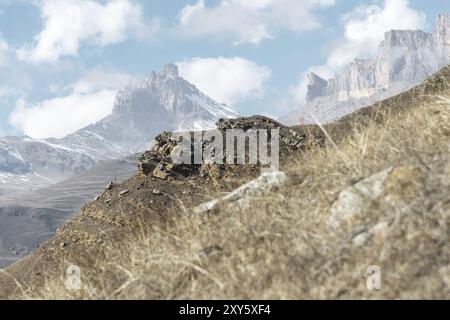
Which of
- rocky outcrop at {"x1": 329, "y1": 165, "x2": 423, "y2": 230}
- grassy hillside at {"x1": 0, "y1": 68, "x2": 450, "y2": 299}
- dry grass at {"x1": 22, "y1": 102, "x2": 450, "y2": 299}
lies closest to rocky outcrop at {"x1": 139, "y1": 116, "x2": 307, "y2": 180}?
grassy hillside at {"x1": 0, "y1": 68, "x2": 450, "y2": 299}

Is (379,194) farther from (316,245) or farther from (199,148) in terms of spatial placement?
(199,148)

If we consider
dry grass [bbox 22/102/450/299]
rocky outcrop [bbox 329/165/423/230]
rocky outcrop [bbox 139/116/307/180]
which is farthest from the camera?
rocky outcrop [bbox 139/116/307/180]

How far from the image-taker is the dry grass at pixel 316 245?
464 centimetres

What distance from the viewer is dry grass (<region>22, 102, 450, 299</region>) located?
15.2 feet

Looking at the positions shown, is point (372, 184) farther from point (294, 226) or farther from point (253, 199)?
point (253, 199)

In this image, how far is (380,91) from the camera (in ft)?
38.8

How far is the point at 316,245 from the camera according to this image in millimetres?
5281

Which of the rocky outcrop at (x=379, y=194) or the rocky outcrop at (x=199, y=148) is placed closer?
the rocky outcrop at (x=379, y=194)

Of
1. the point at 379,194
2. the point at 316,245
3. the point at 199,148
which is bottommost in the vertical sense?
the point at 316,245

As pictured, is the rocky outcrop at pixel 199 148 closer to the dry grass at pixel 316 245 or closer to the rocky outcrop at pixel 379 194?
the dry grass at pixel 316 245

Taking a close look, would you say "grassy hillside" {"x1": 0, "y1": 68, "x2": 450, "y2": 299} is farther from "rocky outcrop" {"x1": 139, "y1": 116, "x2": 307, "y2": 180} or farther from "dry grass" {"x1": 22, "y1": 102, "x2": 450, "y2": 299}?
"rocky outcrop" {"x1": 139, "y1": 116, "x2": 307, "y2": 180}

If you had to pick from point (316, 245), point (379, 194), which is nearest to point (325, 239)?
point (316, 245)

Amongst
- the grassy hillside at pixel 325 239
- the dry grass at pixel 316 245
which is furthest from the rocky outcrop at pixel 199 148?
the dry grass at pixel 316 245
